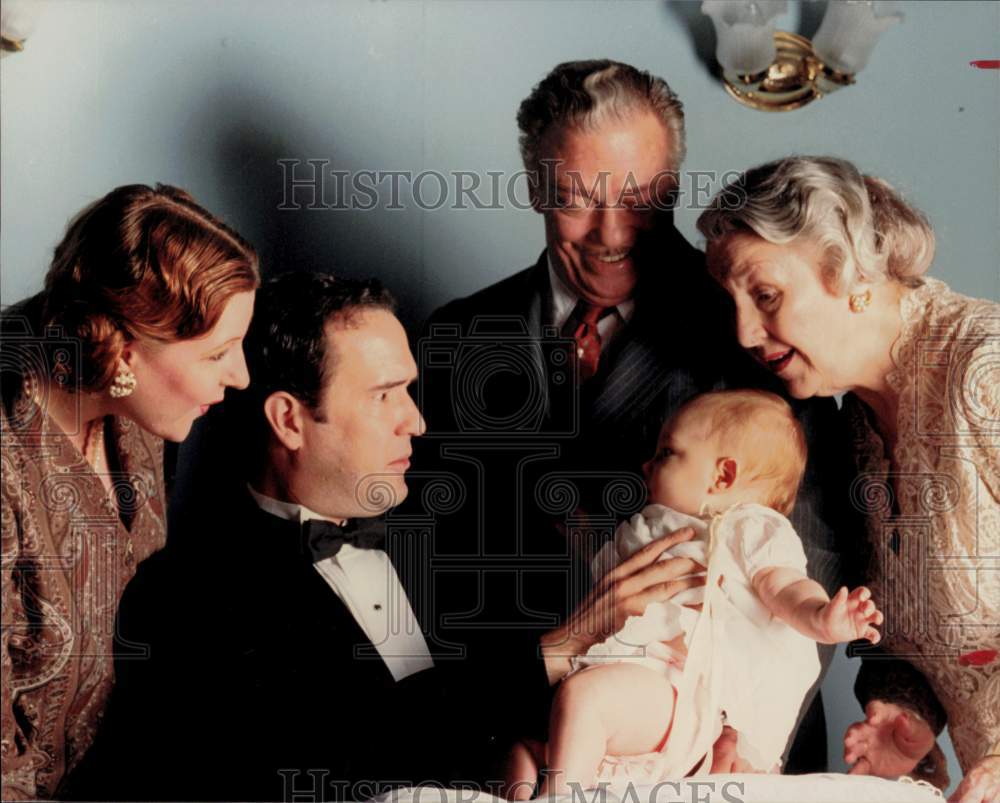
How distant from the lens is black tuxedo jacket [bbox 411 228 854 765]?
10.3 feet

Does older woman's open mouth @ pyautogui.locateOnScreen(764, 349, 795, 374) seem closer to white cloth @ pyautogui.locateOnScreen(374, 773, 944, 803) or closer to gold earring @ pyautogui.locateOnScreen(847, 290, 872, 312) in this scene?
gold earring @ pyautogui.locateOnScreen(847, 290, 872, 312)

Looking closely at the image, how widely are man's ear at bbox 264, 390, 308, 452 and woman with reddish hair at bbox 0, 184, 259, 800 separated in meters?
0.08

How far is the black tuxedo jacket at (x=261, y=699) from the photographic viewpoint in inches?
121

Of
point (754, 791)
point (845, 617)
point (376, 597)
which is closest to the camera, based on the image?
point (845, 617)

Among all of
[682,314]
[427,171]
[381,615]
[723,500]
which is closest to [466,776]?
[381,615]

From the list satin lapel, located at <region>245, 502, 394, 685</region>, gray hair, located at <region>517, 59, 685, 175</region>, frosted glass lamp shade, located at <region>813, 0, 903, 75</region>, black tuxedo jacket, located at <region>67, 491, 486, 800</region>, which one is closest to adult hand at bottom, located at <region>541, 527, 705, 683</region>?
black tuxedo jacket, located at <region>67, 491, 486, 800</region>

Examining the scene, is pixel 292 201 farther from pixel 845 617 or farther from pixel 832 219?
pixel 845 617

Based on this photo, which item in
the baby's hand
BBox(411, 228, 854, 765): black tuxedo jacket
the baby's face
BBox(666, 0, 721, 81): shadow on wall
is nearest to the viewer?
the baby's hand

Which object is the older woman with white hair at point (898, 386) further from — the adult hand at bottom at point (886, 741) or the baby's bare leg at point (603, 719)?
the baby's bare leg at point (603, 719)

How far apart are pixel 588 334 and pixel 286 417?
702 mm

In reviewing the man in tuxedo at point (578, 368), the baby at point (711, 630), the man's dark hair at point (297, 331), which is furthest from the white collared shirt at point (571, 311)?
the man's dark hair at point (297, 331)

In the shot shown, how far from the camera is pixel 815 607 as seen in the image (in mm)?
2965

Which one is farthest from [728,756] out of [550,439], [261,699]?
[261,699]

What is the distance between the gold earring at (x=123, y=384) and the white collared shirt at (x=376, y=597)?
1.10 ft
